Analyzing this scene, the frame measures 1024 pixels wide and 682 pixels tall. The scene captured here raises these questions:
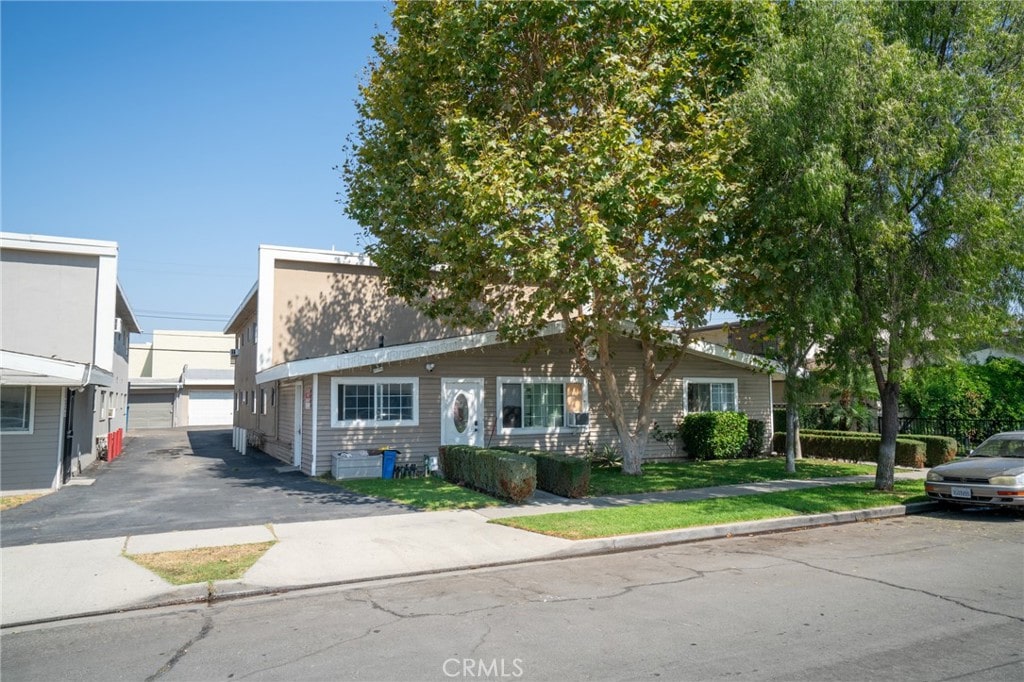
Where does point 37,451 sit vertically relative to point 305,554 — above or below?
above

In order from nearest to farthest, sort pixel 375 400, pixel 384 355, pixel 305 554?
pixel 305 554 < pixel 384 355 < pixel 375 400

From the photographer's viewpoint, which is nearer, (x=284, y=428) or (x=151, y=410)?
(x=284, y=428)

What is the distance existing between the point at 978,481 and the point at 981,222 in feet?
15.1

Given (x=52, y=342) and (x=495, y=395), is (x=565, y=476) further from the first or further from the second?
(x=52, y=342)

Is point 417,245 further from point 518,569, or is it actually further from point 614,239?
point 518,569

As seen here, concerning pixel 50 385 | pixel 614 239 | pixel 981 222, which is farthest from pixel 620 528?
pixel 50 385

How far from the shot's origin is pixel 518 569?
28.2ft

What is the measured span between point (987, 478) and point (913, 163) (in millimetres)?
5745

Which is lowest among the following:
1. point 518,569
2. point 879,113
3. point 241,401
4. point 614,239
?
point 518,569

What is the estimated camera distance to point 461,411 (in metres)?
18.4

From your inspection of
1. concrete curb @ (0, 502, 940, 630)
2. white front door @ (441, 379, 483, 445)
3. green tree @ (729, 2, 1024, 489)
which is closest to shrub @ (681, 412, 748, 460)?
white front door @ (441, 379, 483, 445)

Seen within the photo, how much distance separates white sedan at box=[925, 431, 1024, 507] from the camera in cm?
1167

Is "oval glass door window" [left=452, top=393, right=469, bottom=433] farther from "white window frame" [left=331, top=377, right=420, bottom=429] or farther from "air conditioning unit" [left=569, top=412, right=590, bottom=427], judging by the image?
"air conditioning unit" [left=569, top=412, right=590, bottom=427]

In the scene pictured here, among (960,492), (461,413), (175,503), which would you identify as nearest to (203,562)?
(175,503)
